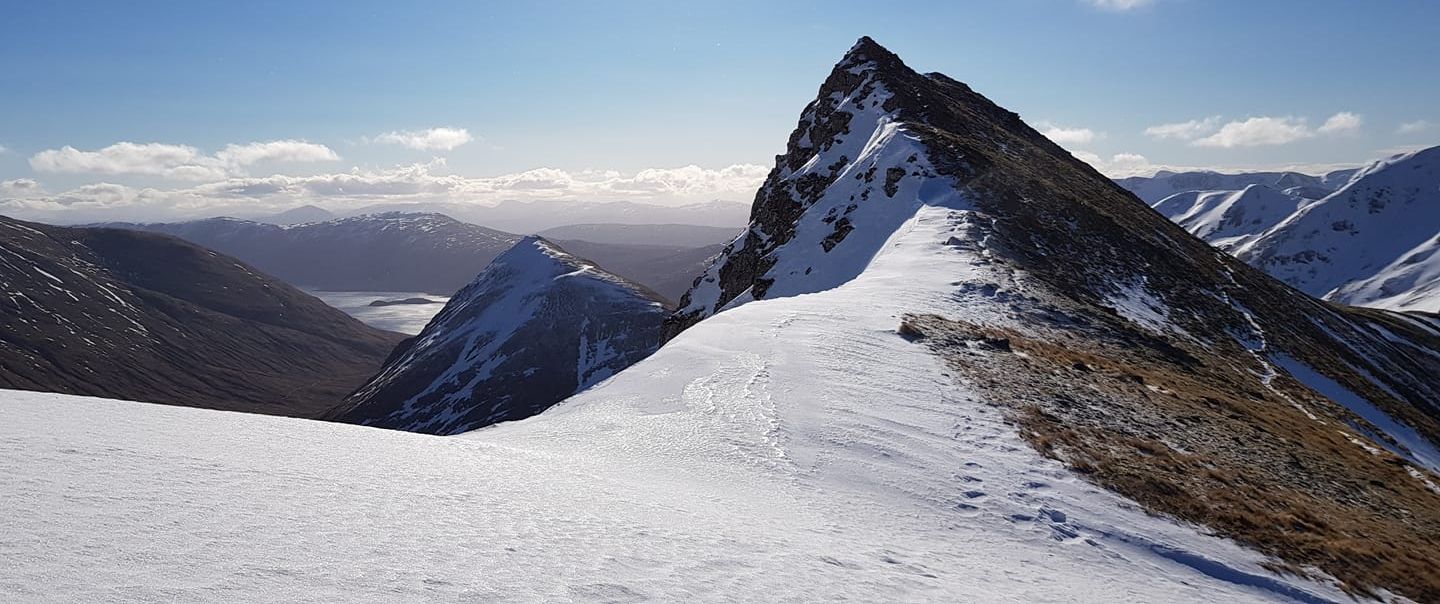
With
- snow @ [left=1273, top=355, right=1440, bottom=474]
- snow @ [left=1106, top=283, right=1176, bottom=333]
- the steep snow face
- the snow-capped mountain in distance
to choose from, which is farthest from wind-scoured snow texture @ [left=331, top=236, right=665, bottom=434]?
the snow-capped mountain in distance

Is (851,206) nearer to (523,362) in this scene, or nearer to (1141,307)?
(1141,307)

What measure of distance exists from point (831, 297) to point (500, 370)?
159 m

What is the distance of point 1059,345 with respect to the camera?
26.5 metres

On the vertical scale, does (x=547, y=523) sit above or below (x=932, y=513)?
above

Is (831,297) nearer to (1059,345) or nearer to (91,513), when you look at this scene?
(1059,345)

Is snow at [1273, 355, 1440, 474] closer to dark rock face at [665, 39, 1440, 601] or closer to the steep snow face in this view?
dark rock face at [665, 39, 1440, 601]

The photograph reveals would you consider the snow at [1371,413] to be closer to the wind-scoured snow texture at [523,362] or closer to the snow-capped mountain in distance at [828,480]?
the snow-capped mountain in distance at [828,480]

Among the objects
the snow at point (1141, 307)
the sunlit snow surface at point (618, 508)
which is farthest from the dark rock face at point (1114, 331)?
the sunlit snow surface at point (618, 508)

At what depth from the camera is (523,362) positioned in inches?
6895

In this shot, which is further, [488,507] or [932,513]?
[932,513]

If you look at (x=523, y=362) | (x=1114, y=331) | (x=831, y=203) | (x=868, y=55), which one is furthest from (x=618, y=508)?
(x=523, y=362)

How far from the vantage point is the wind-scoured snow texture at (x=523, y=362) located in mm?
163000

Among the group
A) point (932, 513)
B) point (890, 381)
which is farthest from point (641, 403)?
point (932, 513)

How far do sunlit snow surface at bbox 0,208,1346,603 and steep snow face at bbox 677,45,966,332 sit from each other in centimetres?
2477
